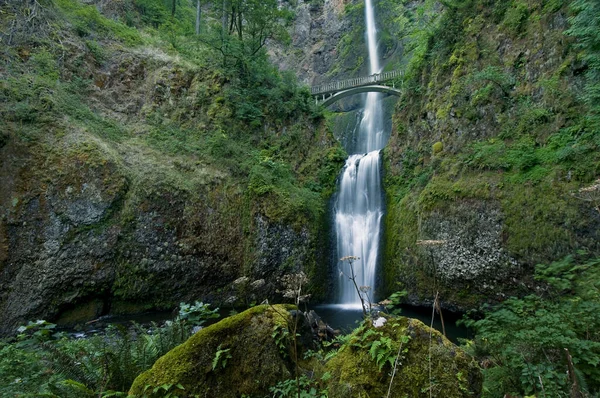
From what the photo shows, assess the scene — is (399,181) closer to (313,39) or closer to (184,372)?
(184,372)

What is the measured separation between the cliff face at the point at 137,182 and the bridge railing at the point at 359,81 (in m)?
5.15

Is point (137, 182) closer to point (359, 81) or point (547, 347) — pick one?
point (547, 347)

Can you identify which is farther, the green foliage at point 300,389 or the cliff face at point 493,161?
the cliff face at point 493,161

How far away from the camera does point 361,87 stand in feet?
61.7

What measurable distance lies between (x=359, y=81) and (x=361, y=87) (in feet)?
1.58

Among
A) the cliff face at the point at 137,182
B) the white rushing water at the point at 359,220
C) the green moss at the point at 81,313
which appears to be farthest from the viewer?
the white rushing water at the point at 359,220

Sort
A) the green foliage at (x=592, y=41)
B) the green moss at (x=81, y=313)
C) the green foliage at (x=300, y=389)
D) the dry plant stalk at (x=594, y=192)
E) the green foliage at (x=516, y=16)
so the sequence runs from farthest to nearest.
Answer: the green foliage at (x=516, y=16) → the green moss at (x=81, y=313) → the green foliage at (x=592, y=41) → the dry plant stalk at (x=594, y=192) → the green foliage at (x=300, y=389)

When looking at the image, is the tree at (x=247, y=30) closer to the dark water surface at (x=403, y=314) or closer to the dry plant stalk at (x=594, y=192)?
the dark water surface at (x=403, y=314)

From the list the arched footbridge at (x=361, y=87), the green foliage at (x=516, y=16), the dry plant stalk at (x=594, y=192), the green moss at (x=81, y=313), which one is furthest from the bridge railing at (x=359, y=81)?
the green moss at (x=81, y=313)

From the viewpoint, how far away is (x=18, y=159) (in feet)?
30.3

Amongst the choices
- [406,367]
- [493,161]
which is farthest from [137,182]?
[493,161]

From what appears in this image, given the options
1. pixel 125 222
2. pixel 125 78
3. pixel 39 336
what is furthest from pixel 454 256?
Result: pixel 125 78

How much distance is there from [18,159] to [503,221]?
13.0 m

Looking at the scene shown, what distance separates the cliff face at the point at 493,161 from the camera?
281 inches
